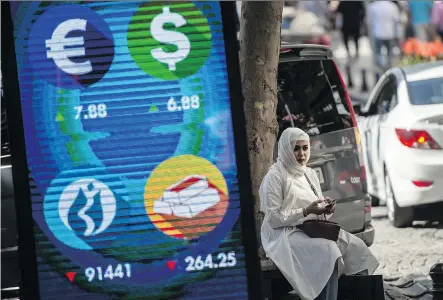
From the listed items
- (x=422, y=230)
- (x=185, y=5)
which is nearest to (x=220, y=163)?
(x=185, y=5)

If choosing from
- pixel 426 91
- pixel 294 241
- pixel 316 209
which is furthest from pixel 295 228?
pixel 426 91

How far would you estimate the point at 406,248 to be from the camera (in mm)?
12773

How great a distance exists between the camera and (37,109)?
6.84 metres

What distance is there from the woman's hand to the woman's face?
0.37m

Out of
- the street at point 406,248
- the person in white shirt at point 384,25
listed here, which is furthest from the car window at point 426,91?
the person in white shirt at point 384,25

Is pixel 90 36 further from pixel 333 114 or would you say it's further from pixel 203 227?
pixel 333 114

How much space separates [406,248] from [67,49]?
22.1 ft

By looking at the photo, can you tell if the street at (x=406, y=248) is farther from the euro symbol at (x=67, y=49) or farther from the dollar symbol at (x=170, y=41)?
the euro symbol at (x=67, y=49)

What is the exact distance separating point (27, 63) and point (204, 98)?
0.98 meters

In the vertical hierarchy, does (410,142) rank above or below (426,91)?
below

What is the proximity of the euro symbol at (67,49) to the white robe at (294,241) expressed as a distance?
2111 mm

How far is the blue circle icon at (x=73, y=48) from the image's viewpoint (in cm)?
681

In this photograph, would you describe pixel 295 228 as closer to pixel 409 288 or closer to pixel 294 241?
pixel 294 241

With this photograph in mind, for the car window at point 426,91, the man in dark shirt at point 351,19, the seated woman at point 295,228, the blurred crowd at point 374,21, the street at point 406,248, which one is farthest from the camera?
the man in dark shirt at point 351,19
